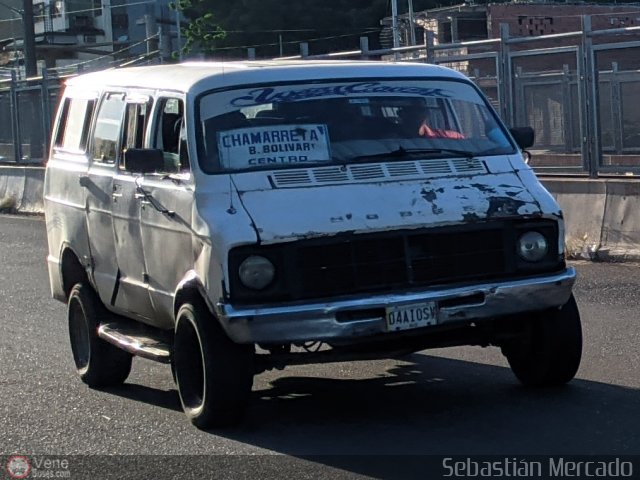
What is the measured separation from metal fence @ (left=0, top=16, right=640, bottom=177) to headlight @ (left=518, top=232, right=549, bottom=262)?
702 cm

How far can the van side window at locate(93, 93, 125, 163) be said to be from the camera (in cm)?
797

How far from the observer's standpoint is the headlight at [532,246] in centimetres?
661

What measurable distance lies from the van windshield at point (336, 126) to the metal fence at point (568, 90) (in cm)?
635

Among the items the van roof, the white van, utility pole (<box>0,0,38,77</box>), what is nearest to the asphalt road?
the white van

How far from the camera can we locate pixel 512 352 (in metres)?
7.21

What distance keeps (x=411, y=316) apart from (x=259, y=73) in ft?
5.97

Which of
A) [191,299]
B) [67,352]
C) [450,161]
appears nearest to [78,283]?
[67,352]

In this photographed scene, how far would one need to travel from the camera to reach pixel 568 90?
1516cm

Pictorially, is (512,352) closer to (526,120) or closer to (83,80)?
(83,80)

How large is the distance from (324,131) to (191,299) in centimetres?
124

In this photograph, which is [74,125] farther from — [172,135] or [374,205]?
[374,205]

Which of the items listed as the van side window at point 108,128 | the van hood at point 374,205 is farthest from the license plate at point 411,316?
the van side window at point 108,128

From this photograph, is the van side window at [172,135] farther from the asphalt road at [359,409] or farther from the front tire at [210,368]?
the asphalt road at [359,409]

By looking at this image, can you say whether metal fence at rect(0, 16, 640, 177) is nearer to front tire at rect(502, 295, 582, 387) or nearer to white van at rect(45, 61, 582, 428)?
white van at rect(45, 61, 582, 428)
